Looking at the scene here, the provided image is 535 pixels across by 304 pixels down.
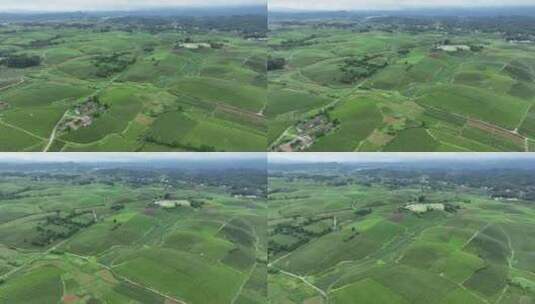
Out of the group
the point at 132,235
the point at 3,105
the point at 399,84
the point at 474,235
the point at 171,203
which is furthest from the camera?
the point at 171,203

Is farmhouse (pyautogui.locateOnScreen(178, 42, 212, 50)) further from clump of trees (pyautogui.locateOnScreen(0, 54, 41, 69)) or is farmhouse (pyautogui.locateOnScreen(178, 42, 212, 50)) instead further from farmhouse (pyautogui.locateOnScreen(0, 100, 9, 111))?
farmhouse (pyautogui.locateOnScreen(0, 100, 9, 111))

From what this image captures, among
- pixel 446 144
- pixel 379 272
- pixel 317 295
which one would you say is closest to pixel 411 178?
pixel 446 144

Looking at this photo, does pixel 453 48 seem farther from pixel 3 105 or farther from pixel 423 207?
pixel 3 105

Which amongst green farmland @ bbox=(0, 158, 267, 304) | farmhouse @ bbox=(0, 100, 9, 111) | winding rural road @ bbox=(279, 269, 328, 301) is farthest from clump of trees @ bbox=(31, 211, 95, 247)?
winding rural road @ bbox=(279, 269, 328, 301)

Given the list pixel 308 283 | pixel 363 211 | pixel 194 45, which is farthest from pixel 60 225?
pixel 363 211

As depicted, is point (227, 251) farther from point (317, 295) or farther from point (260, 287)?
point (317, 295)
